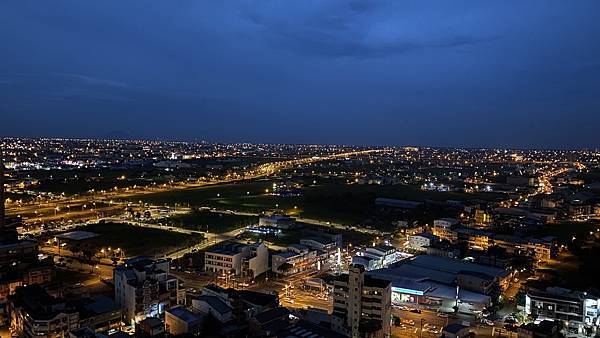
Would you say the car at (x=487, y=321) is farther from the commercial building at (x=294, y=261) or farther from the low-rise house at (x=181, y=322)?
the low-rise house at (x=181, y=322)

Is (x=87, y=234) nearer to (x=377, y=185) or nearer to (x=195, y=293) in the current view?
(x=195, y=293)

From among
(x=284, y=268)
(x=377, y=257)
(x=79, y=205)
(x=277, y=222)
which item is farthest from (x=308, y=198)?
(x=284, y=268)

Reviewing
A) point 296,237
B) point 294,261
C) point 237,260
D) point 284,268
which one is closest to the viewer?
point 237,260

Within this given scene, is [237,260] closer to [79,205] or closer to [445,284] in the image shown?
[445,284]

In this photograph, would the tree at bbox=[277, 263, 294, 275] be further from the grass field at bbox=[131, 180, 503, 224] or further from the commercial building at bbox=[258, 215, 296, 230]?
the grass field at bbox=[131, 180, 503, 224]

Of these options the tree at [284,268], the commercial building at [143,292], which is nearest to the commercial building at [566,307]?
the tree at [284,268]

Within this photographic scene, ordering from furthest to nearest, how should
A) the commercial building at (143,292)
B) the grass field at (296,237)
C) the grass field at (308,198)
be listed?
1. the grass field at (308,198)
2. the grass field at (296,237)
3. the commercial building at (143,292)
